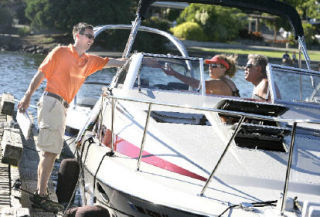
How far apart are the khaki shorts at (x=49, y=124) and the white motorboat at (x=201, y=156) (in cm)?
40

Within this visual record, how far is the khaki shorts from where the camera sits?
665 cm

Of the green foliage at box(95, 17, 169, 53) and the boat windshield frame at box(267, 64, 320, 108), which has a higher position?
the boat windshield frame at box(267, 64, 320, 108)

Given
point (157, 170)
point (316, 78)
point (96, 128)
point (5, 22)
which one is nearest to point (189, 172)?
point (157, 170)

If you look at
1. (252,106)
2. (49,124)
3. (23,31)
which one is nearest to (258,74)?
(252,106)

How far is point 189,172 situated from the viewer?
573cm

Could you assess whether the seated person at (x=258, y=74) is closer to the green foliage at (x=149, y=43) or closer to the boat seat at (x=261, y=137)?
the boat seat at (x=261, y=137)

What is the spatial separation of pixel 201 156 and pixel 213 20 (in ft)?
188

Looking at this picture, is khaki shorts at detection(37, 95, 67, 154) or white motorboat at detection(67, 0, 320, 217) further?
khaki shorts at detection(37, 95, 67, 154)

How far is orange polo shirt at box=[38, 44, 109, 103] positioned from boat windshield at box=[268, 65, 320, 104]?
2161mm

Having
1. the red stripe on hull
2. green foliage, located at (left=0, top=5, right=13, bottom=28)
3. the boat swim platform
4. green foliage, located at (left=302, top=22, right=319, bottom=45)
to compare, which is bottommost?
green foliage, located at (left=302, top=22, right=319, bottom=45)

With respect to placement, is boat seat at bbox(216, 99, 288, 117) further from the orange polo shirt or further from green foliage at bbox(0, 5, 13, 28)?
green foliage at bbox(0, 5, 13, 28)

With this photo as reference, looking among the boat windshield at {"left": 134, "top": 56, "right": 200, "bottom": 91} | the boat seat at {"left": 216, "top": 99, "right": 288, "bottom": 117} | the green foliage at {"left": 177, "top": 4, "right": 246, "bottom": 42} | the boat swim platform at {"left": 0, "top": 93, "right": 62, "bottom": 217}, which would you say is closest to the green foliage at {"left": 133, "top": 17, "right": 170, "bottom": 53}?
the green foliage at {"left": 177, "top": 4, "right": 246, "bottom": 42}

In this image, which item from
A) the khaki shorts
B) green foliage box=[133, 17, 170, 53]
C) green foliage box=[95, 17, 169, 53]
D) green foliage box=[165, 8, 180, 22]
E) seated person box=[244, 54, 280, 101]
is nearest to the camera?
the khaki shorts

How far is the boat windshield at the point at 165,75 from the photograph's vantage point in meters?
7.86
